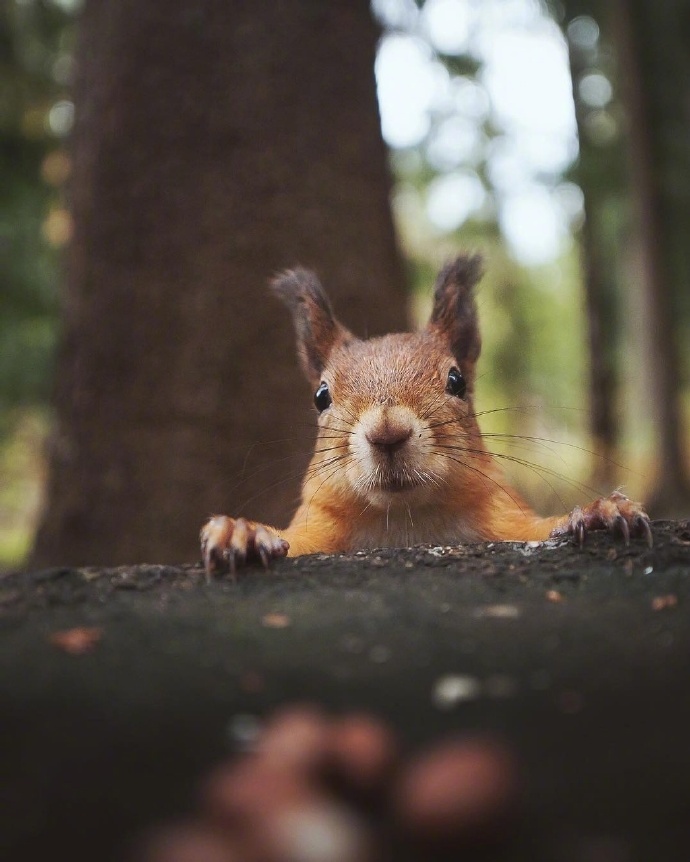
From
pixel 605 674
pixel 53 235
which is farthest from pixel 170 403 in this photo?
pixel 53 235

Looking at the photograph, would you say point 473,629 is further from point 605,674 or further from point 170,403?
point 170,403

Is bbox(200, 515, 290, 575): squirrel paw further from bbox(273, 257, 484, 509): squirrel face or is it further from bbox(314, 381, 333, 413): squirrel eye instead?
bbox(314, 381, 333, 413): squirrel eye

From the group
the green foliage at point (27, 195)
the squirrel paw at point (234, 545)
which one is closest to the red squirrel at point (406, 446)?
the squirrel paw at point (234, 545)

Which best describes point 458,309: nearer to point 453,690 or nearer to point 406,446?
point 406,446

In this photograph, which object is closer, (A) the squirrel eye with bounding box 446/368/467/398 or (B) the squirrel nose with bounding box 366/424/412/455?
(B) the squirrel nose with bounding box 366/424/412/455

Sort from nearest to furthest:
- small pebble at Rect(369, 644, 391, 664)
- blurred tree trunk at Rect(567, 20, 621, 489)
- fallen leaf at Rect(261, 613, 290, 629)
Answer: small pebble at Rect(369, 644, 391, 664) → fallen leaf at Rect(261, 613, 290, 629) → blurred tree trunk at Rect(567, 20, 621, 489)

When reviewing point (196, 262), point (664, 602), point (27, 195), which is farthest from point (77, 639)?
point (27, 195)

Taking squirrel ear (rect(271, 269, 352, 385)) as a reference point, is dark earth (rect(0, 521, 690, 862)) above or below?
below

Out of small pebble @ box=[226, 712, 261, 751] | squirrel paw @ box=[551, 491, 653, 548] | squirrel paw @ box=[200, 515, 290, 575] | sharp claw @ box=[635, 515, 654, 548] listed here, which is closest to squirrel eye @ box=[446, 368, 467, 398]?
squirrel paw @ box=[551, 491, 653, 548]
